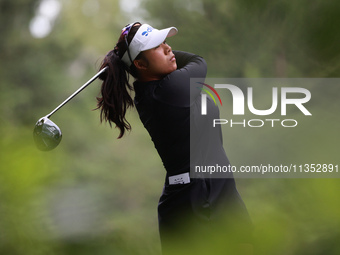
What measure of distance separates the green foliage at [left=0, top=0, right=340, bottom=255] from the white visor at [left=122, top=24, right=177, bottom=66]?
0.60ft

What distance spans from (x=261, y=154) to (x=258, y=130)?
19 centimetres

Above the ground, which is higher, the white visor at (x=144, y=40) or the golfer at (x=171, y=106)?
the white visor at (x=144, y=40)

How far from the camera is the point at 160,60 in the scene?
119 cm

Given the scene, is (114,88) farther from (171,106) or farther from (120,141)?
(120,141)

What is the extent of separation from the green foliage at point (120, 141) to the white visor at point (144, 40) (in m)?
0.18

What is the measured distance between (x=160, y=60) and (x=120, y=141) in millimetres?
3714

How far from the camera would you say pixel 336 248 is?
0.50 metres

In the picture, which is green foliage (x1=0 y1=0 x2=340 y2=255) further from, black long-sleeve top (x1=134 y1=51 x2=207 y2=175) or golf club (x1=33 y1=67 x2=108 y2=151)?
black long-sleeve top (x1=134 y1=51 x2=207 y2=175)

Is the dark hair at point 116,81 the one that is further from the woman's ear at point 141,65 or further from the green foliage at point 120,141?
the green foliage at point 120,141

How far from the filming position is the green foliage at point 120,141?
588 millimetres

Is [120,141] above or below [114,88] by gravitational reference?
above

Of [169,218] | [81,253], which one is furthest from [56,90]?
[81,253]

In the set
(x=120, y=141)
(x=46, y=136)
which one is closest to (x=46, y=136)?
(x=46, y=136)

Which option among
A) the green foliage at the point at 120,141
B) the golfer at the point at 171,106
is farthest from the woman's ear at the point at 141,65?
the green foliage at the point at 120,141
